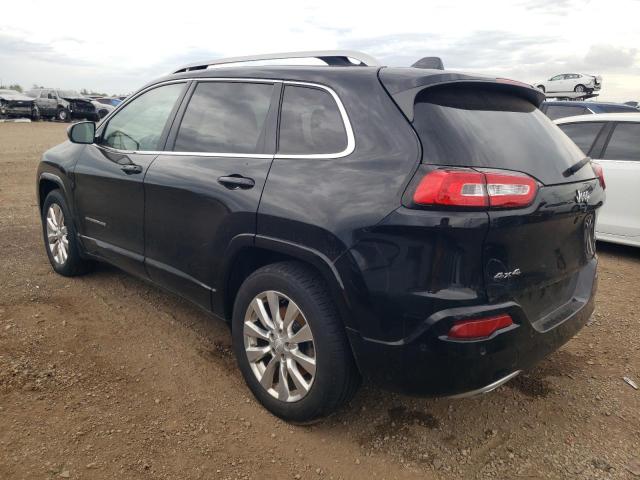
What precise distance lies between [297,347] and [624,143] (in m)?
5.00

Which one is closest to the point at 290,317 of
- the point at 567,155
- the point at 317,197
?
the point at 317,197

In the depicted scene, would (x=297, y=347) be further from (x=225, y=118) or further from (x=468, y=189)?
(x=225, y=118)

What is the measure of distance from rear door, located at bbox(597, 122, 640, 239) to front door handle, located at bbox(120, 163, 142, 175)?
16.0 feet

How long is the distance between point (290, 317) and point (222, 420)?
69 centimetres

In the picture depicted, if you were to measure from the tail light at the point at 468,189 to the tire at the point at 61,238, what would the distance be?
3.33 metres

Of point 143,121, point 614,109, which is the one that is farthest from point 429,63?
point 614,109

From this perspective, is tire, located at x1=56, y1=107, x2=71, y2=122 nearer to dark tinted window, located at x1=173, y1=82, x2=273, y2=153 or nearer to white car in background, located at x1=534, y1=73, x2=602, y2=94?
white car in background, located at x1=534, y1=73, x2=602, y2=94

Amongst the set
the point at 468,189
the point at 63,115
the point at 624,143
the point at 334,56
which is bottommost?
the point at 63,115

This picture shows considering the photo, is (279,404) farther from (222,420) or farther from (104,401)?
(104,401)

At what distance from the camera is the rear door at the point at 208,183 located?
2791mm

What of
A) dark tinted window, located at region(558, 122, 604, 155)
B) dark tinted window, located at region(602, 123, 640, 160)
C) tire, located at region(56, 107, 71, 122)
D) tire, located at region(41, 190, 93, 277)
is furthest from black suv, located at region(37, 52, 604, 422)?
tire, located at region(56, 107, 71, 122)

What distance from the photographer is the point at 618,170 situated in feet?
18.9

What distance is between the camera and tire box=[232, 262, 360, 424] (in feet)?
7.95

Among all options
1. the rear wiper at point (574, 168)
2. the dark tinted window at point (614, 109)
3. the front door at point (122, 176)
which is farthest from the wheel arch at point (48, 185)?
the dark tinted window at point (614, 109)
